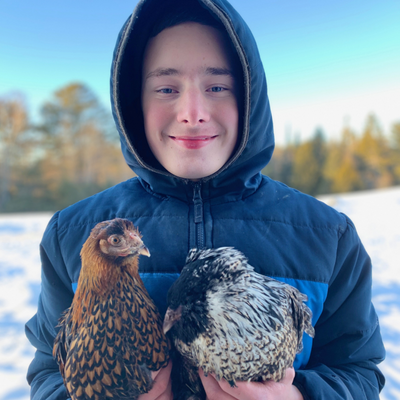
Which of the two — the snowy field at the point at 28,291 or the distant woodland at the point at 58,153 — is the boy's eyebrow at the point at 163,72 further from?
the distant woodland at the point at 58,153

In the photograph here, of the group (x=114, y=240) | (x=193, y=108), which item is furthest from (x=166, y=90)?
(x=114, y=240)

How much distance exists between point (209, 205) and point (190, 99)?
17.1 inches

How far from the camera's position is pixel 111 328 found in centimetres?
83

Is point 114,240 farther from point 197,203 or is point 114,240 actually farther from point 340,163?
point 340,163

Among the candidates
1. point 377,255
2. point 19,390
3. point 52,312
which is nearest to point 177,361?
point 52,312

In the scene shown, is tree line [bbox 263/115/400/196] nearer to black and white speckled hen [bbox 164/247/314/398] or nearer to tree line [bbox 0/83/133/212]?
tree line [bbox 0/83/133/212]

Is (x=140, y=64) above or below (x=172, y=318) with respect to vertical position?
above

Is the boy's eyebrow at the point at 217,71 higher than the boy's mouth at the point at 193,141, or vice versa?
the boy's eyebrow at the point at 217,71

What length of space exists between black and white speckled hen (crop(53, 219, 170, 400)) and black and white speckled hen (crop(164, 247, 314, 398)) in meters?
0.08

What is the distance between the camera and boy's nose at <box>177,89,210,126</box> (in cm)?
105

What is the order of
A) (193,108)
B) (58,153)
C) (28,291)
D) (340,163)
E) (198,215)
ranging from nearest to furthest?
(193,108)
(198,215)
(28,291)
(58,153)
(340,163)

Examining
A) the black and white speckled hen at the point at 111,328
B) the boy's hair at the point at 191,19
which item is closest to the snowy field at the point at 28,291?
the black and white speckled hen at the point at 111,328

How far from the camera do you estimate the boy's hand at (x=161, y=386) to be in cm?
85

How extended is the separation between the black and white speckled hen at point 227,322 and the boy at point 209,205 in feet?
0.56
